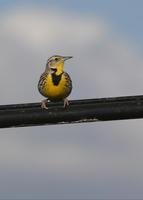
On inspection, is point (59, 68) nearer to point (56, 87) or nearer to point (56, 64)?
point (56, 64)

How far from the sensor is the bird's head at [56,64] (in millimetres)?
13661

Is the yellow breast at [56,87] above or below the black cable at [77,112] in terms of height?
below

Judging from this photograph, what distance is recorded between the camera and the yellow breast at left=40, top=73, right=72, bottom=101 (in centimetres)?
1273

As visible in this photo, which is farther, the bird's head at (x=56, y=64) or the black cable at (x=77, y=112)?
the bird's head at (x=56, y=64)

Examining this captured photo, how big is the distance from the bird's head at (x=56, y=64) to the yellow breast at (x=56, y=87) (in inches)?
20.3

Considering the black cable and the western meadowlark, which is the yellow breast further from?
the black cable

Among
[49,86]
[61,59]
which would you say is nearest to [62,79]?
[49,86]

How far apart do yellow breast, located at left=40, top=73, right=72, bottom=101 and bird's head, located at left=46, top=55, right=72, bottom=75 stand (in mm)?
515

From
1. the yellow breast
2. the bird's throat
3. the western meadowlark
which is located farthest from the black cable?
the bird's throat

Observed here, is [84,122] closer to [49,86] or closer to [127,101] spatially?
[127,101]

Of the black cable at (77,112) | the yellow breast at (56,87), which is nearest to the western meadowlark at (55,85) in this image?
the yellow breast at (56,87)

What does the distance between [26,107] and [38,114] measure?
201 mm

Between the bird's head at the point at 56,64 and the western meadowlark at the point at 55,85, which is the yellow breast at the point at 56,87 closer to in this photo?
the western meadowlark at the point at 55,85

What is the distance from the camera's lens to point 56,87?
12.8 metres
